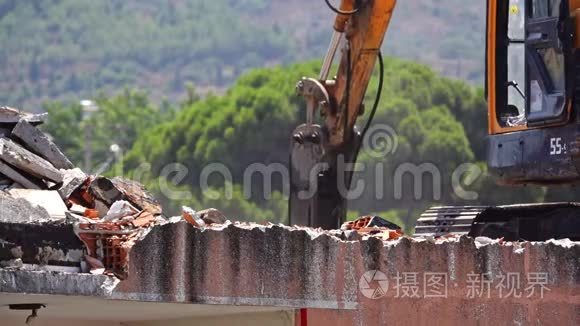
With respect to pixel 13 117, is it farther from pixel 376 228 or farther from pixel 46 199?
pixel 376 228

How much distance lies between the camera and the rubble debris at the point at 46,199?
12.0 m

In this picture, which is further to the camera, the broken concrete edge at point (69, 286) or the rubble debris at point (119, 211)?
the rubble debris at point (119, 211)

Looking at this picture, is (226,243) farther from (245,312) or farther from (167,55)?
(167,55)

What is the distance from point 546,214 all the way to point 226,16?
156 meters

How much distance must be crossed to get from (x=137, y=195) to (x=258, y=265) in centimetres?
252

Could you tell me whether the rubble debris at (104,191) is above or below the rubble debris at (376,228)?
above

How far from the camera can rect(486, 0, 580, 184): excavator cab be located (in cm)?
1287

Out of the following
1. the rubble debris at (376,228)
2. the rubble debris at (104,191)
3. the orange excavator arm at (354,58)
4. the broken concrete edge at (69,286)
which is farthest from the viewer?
the orange excavator arm at (354,58)

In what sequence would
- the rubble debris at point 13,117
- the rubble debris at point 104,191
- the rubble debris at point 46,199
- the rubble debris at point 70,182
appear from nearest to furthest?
the rubble debris at point 46,199, the rubble debris at point 70,182, the rubble debris at point 104,191, the rubble debris at point 13,117

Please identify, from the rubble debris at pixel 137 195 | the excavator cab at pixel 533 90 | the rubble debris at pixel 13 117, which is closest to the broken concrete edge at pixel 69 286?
the rubble debris at pixel 137 195

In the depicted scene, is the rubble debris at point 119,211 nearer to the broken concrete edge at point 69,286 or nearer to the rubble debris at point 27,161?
the rubble debris at point 27,161

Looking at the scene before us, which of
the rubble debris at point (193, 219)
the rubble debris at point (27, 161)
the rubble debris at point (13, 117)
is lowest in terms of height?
the rubble debris at point (193, 219)

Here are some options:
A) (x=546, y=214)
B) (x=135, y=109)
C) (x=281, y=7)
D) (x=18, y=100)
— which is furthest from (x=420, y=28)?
(x=546, y=214)

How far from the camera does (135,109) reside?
308 ft
